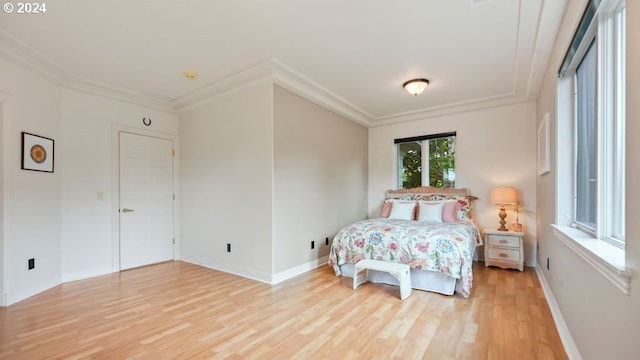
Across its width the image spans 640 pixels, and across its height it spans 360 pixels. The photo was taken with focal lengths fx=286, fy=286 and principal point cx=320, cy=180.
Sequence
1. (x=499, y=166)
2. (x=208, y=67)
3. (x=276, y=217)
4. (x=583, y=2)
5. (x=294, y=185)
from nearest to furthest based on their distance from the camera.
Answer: (x=583, y=2) < (x=208, y=67) < (x=276, y=217) < (x=294, y=185) < (x=499, y=166)

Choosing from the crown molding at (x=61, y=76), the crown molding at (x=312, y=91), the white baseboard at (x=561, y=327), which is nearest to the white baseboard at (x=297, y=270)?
the crown molding at (x=312, y=91)

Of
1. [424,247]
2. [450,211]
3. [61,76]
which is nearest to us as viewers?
[424,247]

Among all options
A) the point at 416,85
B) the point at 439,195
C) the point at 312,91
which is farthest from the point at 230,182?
the point at 439,195

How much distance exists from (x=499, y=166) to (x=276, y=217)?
346 centimetres

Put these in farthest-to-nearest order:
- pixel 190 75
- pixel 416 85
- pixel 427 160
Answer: pixel 427 160, pixel 416 85, pixel 190 75

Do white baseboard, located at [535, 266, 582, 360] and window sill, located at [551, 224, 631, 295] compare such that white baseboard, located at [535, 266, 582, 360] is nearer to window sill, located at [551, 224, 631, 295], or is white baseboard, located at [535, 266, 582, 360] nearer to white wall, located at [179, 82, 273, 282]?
window sill, located at [551, 224, 631, 295]

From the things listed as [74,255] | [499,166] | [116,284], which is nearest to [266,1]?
[116,284]

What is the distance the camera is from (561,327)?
215cm

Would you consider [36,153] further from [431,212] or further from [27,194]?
[431,212]

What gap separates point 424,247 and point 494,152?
2.38 metres

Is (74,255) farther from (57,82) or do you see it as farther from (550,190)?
(550,190)

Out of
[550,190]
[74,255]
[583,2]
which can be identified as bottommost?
[74,255]

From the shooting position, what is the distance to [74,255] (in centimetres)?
354

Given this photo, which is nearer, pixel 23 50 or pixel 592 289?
pixel 592 289
